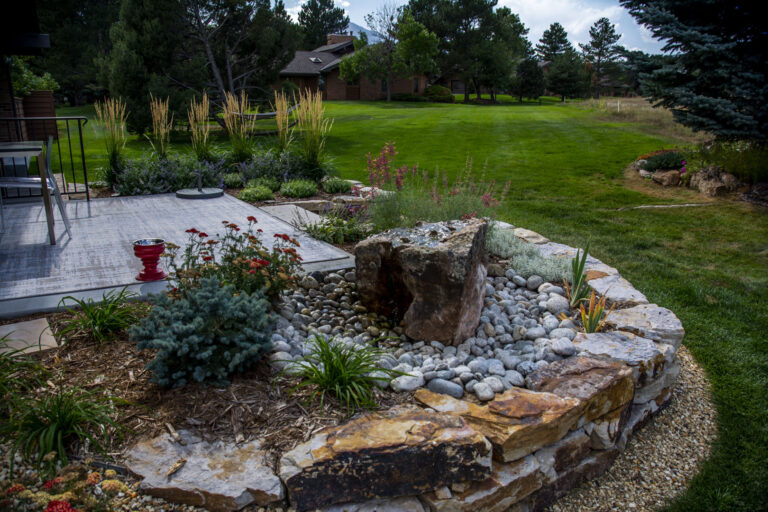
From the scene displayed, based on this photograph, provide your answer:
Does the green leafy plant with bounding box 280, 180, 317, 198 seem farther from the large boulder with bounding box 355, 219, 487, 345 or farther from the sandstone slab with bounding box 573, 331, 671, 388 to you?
the sandstone slab with bounding box 573, 331, 671, 388

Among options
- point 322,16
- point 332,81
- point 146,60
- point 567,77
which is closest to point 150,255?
point 146,60

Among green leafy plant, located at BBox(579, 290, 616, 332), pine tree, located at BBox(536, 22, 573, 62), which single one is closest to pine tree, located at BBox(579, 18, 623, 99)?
pine tree, located at BBox(536, 22, 573, 62)

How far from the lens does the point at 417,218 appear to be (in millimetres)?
4758

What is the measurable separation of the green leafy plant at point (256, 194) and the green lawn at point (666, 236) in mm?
3048

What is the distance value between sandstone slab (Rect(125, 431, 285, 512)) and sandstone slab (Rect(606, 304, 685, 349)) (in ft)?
7.95

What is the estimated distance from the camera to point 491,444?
7.75 feet

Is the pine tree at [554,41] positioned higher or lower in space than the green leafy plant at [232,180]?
higher

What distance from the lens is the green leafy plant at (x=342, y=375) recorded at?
252cm

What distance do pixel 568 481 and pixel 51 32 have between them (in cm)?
3431

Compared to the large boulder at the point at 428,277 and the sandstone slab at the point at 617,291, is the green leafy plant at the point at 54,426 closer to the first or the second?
the large boulder at the point at 428,277

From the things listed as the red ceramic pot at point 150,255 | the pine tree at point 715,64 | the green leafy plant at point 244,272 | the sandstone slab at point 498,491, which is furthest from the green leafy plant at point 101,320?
the pine tree at point 715,64

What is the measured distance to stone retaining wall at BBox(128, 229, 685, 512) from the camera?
2121 millimetres

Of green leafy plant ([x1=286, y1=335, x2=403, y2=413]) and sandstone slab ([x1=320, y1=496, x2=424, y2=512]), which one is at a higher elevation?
green leafy plant ([x1=286, y1=335, x2=403, y2=413])

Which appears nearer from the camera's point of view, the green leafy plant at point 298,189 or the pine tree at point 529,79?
the green leafy plant at point 298,189
